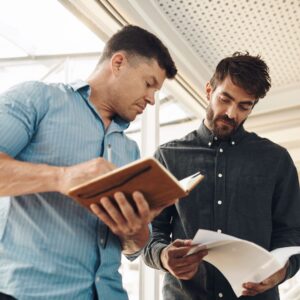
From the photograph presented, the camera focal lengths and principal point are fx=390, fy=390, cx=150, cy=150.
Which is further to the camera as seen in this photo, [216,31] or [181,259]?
[216,31]

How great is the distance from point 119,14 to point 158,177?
903 mm

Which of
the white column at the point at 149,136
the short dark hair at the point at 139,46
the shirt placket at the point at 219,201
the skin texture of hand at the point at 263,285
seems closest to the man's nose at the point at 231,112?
the shirt placket at the point at 219,201

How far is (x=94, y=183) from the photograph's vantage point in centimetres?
67

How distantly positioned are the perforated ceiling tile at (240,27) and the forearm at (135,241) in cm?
87

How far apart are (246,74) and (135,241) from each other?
83 cm

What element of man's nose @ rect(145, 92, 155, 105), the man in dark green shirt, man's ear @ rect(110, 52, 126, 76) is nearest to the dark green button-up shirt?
the man in dark green shirt

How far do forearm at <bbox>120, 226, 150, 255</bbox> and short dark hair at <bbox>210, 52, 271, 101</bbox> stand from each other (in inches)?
29.4

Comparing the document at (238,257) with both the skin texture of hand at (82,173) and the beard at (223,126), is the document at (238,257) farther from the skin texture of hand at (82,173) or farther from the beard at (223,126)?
the beard at (223,126)

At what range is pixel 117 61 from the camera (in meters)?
1.23

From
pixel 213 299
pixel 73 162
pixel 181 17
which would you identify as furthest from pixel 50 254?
pixel 181 17

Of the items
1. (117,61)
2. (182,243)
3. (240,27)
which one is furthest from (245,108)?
(182,243)

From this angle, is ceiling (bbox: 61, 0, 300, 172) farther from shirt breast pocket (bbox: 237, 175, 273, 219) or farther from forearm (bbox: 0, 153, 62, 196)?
forearm (bbox: 0, 153, 62, 196)

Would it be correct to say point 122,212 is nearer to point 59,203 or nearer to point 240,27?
point 59,203

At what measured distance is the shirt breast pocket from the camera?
4.35 ft
